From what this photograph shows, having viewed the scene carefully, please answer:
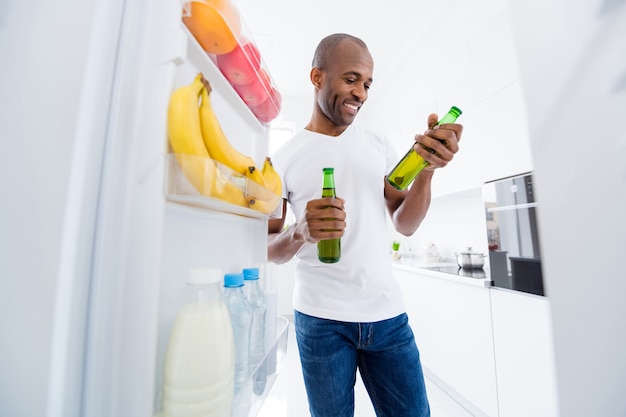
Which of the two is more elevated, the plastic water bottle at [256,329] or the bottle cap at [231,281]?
the bottle cap at [231,281]

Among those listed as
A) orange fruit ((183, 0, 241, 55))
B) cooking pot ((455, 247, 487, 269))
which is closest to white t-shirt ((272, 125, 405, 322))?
orange fruit ((183, 0, 241, 55))

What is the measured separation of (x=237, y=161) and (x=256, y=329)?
1.15ft

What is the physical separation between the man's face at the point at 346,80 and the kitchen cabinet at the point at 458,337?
1122 millimetres

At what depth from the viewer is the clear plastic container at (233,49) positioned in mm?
399

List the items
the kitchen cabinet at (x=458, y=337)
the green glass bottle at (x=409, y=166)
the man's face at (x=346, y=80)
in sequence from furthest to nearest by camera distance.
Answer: the kitchen cabinet at (x=458, y=337) → the man's face at (x=346, y=80) → the green glass bottle at (x=409, y=166)

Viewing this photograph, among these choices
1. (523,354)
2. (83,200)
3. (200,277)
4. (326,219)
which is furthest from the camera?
(523,354)

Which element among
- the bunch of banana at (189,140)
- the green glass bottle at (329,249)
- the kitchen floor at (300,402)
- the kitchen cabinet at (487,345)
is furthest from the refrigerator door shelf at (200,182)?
the kitchen floor at (300,402)

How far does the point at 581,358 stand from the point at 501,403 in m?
1.24

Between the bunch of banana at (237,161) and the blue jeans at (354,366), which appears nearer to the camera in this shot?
the bunch of banana at (237,161)

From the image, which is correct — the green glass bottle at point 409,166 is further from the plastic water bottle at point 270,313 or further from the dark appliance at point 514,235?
the dark appliance at point 514,235

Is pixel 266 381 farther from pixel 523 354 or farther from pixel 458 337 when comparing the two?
pixel 458 337

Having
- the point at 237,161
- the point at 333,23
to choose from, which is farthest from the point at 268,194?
the point at 333,23

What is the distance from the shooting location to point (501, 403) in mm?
1249

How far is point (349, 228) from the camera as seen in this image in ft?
2.71
